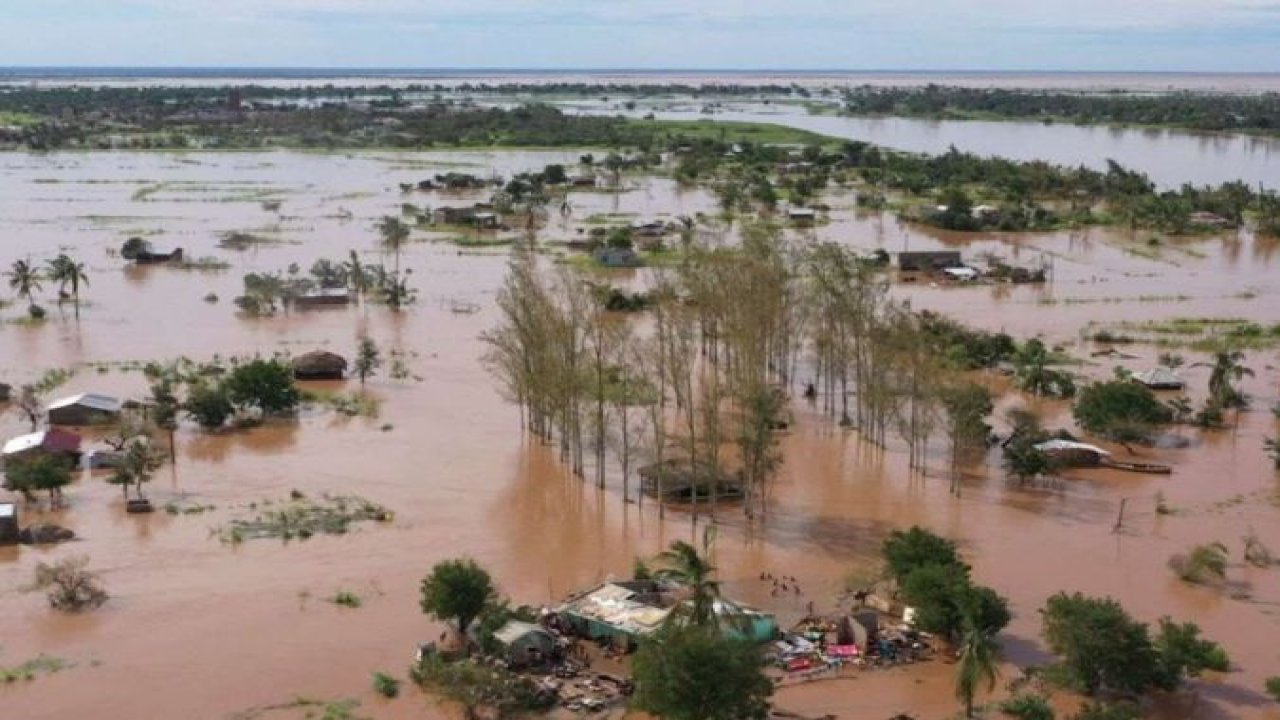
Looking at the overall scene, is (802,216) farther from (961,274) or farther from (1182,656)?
(1182,656)

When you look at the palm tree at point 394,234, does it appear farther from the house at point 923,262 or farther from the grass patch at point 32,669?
the grass patch at point 32,669

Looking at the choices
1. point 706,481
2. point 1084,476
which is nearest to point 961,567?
point 706,481

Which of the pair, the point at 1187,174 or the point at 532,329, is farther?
the point at 1187,174

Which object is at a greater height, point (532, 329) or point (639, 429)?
point (532, 329)

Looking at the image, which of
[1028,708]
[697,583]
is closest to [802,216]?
[1028,708]

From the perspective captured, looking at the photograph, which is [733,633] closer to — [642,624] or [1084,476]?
[642,624]

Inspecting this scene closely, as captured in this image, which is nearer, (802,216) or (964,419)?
(964,419)

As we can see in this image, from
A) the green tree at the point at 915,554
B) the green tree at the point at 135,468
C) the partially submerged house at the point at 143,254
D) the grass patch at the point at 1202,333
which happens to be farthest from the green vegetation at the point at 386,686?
the partially submerged house at the point at 143,254
